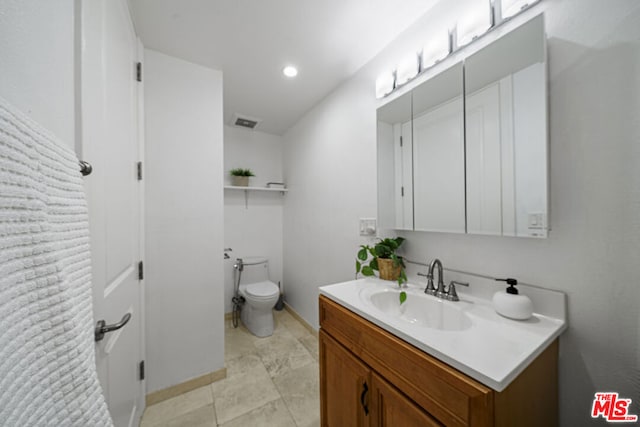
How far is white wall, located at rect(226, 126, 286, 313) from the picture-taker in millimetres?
2643

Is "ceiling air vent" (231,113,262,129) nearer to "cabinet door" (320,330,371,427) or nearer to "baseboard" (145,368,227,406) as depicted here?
"cabinet door" (320,330,371,427)

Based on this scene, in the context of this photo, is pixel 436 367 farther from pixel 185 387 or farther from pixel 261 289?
pixel 261 289

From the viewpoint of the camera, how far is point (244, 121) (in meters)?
2.54

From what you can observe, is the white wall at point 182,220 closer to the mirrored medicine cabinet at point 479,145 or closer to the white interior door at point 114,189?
the white interior door at point 114,189

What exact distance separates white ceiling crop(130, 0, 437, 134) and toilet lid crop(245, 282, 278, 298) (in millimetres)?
1909

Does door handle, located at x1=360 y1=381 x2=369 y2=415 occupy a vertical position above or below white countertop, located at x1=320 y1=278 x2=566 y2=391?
below

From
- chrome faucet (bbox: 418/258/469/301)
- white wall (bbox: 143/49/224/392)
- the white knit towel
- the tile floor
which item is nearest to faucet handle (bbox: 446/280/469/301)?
chrome faucet (bbox: 418/258/469/301)

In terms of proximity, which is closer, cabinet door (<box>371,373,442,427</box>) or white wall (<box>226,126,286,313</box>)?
cabinet door (<box>371,373,442,427</box>)

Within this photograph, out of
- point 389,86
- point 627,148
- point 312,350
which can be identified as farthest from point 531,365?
point 312,350

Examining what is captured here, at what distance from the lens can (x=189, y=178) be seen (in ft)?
5.22

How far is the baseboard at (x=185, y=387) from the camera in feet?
4.80

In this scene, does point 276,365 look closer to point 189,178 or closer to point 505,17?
point 189,178

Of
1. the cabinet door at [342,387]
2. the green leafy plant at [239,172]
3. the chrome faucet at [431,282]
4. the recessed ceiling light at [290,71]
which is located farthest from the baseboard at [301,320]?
the recessed ceiling light at [290,71]

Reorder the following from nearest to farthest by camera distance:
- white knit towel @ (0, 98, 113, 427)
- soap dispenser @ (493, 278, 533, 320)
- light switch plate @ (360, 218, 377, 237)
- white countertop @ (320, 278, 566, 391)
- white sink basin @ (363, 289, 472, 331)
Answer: white knit towel @ (0, 98, 113, 427) < white countertop @ (320, 278, 566, 391) < soap dispenser @ (493, 278, 533, 320) < white sink basin @ (363, 289, 472, 331) < light switch plate @ (360, 218, 377, 237)
